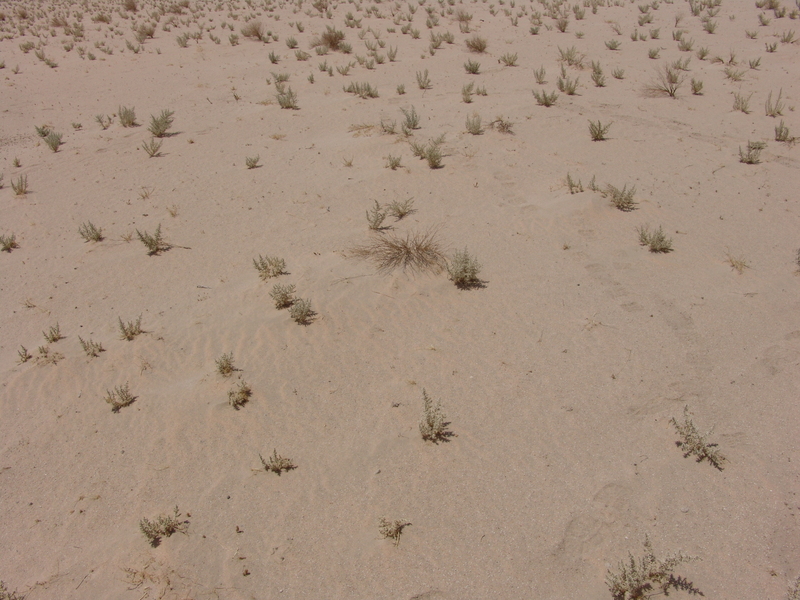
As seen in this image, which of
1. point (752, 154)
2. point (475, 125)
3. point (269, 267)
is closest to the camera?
point (269, 267)

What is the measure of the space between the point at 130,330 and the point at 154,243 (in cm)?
163

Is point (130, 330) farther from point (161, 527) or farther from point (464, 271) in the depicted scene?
point (464, 271)

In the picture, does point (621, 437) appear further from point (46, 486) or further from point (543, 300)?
point (46, 486)

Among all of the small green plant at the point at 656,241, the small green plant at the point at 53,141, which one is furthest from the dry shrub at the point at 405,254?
the small green plant at the point at 53,141

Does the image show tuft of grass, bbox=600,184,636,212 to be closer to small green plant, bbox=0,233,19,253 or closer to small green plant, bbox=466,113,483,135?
small green plant, bbox=466,113,483,135

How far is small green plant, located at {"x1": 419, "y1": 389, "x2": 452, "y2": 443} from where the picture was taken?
3.87 meters

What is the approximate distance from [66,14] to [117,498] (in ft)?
80.4

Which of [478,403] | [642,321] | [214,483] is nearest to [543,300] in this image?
[642,321]

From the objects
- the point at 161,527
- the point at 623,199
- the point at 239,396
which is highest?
the point at 623,199

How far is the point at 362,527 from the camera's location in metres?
Result: 3.37

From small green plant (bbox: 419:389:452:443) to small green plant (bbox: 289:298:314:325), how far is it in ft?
5.34

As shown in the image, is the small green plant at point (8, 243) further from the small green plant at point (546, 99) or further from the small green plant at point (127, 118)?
the small green plant at point (546, 99)

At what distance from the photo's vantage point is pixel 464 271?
5426 mm

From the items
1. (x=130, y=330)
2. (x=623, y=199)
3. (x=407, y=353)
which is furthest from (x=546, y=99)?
(x=130, y=330)
